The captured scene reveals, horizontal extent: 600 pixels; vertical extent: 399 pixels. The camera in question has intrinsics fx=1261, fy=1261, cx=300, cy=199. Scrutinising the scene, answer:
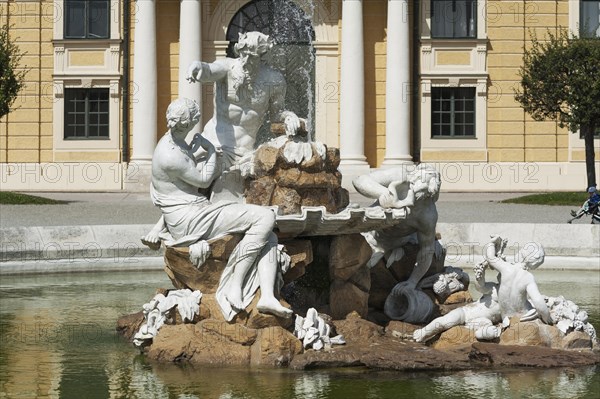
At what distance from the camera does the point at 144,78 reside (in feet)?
114

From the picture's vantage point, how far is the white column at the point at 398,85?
3469cm

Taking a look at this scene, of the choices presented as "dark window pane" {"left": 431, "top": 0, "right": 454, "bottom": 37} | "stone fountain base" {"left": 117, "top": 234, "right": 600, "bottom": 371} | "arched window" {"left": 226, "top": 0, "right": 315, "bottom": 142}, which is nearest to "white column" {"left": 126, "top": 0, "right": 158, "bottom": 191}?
"arched window" {"left": 226, "top": 0, "right": 315, "bottom": 142}

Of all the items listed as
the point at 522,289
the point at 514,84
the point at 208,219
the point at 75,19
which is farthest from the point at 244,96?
the point at 75,19

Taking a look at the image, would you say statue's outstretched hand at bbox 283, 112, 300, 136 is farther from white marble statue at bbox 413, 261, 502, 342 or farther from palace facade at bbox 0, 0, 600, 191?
palace facade at bbox 0, 0, 600, 191

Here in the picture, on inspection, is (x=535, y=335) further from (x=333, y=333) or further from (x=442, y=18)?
(x=442, y=18)

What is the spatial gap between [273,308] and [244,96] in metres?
2.31

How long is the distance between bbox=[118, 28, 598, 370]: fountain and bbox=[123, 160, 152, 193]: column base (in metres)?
22.8

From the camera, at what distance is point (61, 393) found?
8.17m

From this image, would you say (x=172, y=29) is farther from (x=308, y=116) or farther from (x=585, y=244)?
(x=585, y=244)

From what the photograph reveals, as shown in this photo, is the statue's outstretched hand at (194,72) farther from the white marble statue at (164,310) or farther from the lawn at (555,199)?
the lawn at (555,199)

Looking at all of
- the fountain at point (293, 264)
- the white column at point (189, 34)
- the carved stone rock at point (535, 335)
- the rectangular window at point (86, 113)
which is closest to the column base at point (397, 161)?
the white column at point (189, 34)

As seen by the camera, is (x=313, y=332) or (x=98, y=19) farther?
(x=98, y=19)

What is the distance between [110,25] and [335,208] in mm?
26804

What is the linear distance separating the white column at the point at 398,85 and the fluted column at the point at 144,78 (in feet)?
21.4
